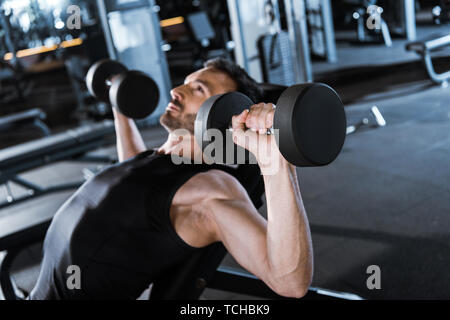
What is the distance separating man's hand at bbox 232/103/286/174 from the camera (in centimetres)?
85

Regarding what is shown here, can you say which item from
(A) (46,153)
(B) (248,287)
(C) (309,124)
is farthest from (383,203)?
(A) (46,153)

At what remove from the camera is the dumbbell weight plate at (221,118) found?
988 millimetres

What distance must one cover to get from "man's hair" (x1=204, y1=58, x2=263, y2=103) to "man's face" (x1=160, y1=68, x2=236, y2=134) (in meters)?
0.02

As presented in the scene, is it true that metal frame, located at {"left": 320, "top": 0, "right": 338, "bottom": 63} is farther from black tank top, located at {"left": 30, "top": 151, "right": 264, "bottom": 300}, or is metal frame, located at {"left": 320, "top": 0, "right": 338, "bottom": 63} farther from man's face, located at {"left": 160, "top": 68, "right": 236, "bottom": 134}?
black tank top, located at {"left": 30, "top": 151, "right": 264, "bottom": 300}

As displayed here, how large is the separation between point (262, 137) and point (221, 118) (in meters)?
0.16

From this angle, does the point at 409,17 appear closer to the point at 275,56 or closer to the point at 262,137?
the point at 275,56

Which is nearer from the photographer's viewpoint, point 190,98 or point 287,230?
point 287,230

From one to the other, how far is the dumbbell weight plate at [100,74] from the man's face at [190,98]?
66 cm

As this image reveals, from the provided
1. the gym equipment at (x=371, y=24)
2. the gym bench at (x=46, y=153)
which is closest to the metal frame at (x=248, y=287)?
the gym bench at (x=46, y=153)

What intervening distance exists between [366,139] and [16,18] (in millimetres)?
6354

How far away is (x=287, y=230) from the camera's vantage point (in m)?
0.89

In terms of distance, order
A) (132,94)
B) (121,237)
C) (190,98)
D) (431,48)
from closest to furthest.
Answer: (121,237) → (190,98) → (132,94) → (431,48)

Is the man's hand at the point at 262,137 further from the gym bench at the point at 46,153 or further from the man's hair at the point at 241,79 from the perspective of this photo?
the gym bench at the point at 46,153
